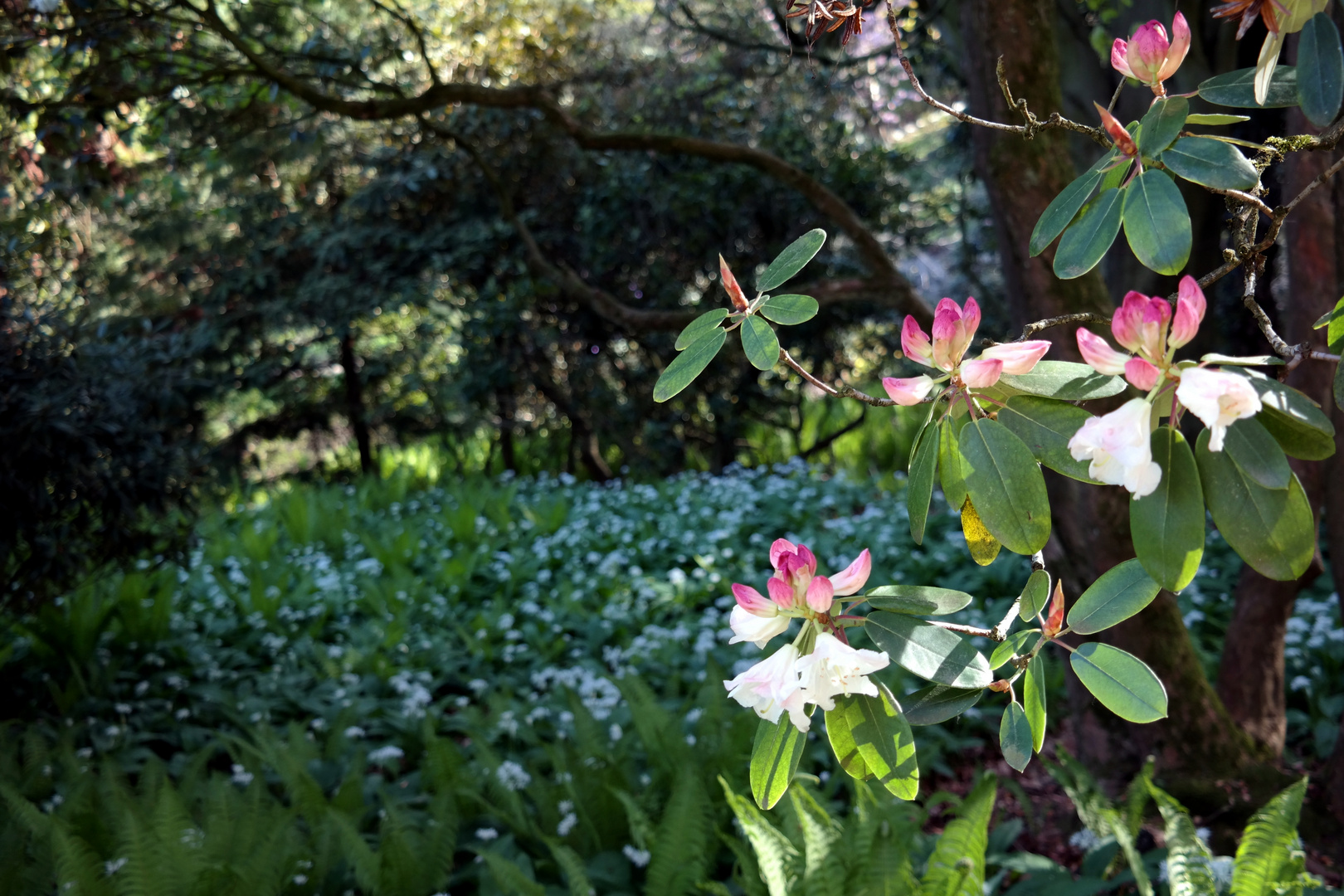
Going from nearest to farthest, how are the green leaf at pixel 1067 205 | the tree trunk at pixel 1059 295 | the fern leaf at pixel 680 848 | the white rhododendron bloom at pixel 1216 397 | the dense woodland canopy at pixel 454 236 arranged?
the white rhododendron bloom at pixel 1216 397 < the green leaf at pixel 1067 205 < the fern leaf at pixel 680 848 < the tree trunk at pixel 1059 295 < the dense woodland canopy at pixel 454 236

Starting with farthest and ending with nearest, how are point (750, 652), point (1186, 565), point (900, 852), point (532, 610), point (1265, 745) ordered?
point (532, 610)
point (750, 652)
point (1265, 745)
point (900, 852)
point (1186, 565)

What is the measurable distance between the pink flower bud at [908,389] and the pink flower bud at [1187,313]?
0.14 m

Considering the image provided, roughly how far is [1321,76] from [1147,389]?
242 mm

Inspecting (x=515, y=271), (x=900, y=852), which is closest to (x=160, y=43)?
(x=515, y=271)

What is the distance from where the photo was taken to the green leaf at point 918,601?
722 millimetres

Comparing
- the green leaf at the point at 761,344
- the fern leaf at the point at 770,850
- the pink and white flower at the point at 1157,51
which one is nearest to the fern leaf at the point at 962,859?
the fern leaf at the point at 770,850

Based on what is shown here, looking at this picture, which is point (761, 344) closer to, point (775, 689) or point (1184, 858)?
point (775, 689)

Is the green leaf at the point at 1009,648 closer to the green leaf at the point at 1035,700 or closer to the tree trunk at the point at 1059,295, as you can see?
the green leaf at the point at 1035,700

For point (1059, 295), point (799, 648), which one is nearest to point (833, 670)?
point (799, 648)

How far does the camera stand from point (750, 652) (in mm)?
3510

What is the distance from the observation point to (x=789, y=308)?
745 mm

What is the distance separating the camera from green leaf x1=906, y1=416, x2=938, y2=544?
65 cm

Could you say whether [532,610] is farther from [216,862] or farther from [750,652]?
[216,862]

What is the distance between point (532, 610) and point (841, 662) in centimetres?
346
